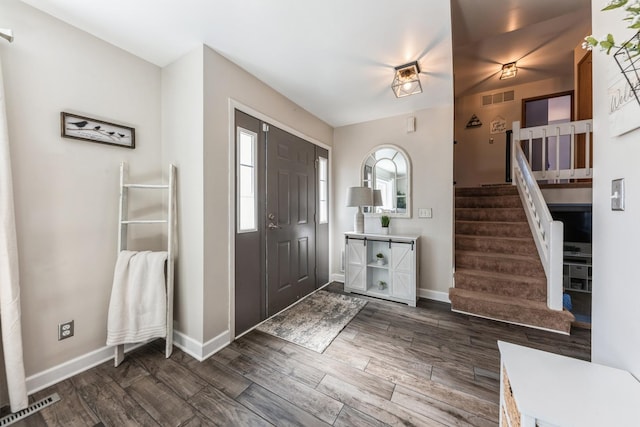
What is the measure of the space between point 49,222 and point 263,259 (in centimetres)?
161

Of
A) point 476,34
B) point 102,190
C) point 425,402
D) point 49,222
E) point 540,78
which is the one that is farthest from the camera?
point 540,78

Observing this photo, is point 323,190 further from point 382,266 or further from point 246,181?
point 246,181

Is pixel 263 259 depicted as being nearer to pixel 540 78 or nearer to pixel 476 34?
pixel 476 34

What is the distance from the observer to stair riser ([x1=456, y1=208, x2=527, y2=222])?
3.29 m

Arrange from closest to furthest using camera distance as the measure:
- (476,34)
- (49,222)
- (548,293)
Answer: (49,222) < (548,293) < (476,34)

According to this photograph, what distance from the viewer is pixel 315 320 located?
8.30 ft

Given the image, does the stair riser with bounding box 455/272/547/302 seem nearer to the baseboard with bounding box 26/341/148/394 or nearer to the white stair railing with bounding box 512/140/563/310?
the white stair railing with bounding box 512/140/563/310

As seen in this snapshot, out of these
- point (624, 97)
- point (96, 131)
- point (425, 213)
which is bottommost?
point (425, 213)

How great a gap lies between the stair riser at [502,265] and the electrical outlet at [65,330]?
12.7ft

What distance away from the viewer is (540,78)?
13.7 ft

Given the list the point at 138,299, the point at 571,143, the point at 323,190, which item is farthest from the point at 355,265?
the point at 571,143

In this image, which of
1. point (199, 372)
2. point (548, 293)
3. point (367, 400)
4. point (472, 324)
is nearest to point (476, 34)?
point (548, 293)

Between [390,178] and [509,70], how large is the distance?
2697 millimetres

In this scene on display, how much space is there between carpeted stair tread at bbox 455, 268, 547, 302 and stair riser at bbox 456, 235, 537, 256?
0.36 metres
